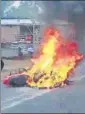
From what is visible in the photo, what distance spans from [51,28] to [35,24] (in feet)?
0.37

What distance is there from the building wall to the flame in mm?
204

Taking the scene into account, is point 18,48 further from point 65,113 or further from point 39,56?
point 65,113

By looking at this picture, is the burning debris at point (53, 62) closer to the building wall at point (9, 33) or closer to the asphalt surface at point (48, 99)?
the asphalt surface at point (48, 99)

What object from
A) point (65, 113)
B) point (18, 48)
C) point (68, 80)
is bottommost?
point (65, 113)

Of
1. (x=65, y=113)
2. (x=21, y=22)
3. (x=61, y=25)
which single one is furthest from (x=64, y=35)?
(x=65, y=113)

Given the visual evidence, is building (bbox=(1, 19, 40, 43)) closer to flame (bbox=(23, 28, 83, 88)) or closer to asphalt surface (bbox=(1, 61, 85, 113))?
flame (bbox=(23, 28, 83, 88))

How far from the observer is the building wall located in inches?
128

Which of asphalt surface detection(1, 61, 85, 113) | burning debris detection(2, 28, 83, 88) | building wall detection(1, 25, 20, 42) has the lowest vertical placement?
asphalt surface detection(1, 61, 85, 113)

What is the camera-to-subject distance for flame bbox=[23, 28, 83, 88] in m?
3.28

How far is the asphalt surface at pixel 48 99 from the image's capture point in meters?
3.28

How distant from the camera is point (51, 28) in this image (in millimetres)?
3266

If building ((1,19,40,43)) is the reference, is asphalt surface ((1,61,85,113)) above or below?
below

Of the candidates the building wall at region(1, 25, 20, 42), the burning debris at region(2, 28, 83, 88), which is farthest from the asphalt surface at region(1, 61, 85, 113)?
the building wall at region(1, 25, 20, 42)

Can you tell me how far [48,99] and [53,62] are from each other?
26 centimetres
